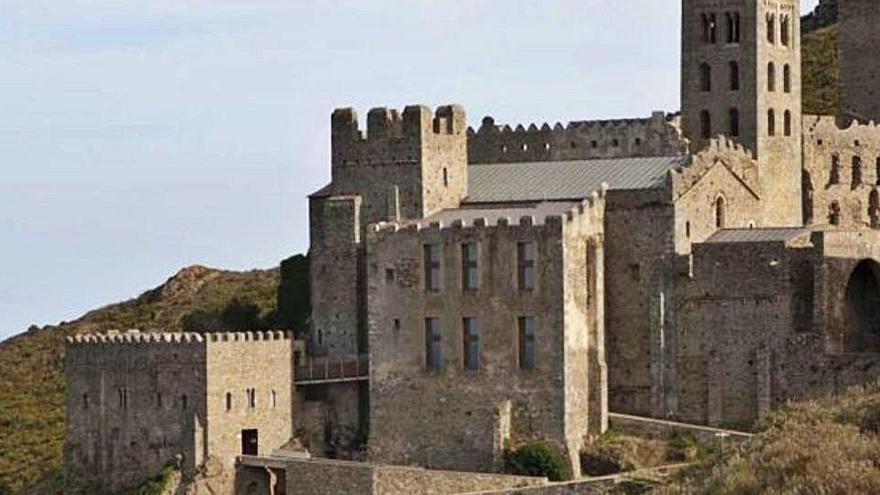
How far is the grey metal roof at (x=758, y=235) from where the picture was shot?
68.1m

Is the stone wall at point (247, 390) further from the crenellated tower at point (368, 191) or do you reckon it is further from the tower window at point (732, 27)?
the tower window at point (732, 27)

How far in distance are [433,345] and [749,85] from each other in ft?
41.4

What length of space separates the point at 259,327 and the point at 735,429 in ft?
50.5

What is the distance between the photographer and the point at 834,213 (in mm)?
79000

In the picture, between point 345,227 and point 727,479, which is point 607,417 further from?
point 727,479

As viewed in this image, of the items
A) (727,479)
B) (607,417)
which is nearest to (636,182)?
(607,417)

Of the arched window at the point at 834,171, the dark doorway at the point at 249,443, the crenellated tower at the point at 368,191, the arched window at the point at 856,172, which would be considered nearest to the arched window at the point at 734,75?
the arched window at the point at 834,171

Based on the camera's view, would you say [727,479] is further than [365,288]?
No

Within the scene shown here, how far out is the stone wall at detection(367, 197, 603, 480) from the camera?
66.8 meters

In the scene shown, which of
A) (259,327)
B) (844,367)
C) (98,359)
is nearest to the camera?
(844,367)

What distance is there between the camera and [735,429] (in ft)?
221

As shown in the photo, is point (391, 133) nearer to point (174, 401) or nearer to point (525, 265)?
point (525, 265)

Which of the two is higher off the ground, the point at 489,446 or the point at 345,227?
the point at 345,227

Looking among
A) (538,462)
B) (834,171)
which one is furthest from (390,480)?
(834,171)
